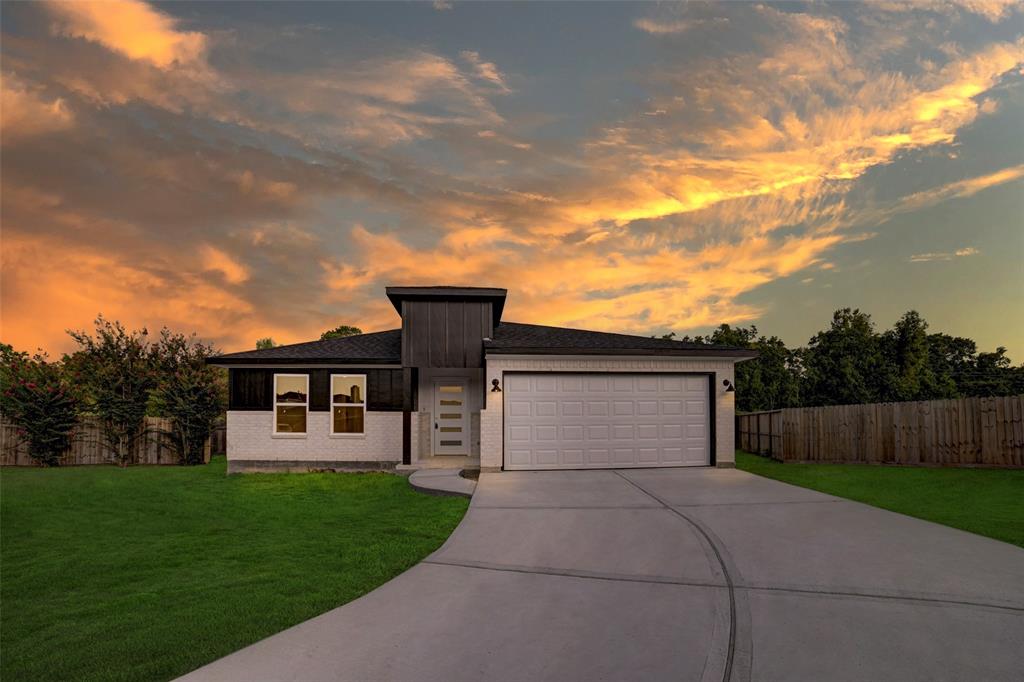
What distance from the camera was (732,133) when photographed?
1593 cm

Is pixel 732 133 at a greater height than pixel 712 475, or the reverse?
pixel 732 133

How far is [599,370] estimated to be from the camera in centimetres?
1495

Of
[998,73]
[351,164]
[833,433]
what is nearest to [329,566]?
Result: [351,164]

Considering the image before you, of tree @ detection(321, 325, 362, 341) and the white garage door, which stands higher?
tree @ detection(321, 325, 362, 341)

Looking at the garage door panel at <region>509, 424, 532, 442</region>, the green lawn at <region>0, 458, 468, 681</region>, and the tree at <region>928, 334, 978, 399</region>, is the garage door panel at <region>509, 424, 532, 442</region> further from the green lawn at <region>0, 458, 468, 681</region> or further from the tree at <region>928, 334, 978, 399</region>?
the tree at <region>928, 334, 978, 399</region>

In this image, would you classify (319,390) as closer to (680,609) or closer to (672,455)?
(672,455)

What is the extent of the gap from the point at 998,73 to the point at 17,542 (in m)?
23.3

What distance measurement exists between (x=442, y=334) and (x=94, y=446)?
1342cm

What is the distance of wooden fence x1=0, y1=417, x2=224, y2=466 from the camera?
65.9 ft

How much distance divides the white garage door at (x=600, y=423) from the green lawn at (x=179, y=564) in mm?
3219

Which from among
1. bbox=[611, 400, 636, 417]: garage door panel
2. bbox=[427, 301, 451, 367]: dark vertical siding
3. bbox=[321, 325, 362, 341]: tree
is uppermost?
bbox=[321, 325, 362, 341]: tree

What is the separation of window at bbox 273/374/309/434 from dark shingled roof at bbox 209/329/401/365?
21.7 inches

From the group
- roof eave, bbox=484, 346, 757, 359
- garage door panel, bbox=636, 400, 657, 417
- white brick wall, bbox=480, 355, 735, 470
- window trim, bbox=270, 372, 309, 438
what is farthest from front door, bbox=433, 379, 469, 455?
garage door panel, bbox=636, 400, 657, 417

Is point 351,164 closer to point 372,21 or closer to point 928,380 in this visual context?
point 372,21
